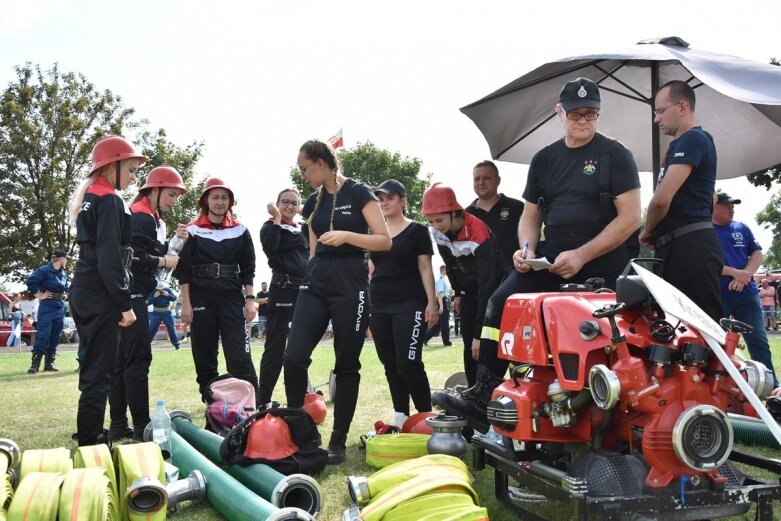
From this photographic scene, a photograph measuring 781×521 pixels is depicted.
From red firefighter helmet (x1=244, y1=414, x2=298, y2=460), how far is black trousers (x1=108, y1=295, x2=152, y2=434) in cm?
202

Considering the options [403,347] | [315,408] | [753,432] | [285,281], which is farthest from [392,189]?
[753,432]

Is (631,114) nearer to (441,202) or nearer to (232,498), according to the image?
(441,202)

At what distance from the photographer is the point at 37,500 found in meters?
3.02

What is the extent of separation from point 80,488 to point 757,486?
9.49ft

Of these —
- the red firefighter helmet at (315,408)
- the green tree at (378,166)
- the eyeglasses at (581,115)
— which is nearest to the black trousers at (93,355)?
the red firefighter helmet at (315,408)

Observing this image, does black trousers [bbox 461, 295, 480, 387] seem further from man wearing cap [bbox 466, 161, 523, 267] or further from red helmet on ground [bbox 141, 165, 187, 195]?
red helmet on ground [bbox 141, 165, 187, 195]

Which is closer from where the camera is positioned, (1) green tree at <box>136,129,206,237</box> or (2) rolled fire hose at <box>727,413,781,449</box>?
(2) rolled fire hose at <box>727,413,781,449</box>

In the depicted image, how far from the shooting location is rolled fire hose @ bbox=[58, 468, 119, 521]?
299cm

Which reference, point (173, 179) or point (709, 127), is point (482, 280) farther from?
point (709, 127)

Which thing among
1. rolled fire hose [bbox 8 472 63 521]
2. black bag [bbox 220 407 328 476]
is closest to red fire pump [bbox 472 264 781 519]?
black bag [bbox 220 407 328 476]

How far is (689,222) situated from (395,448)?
235cm

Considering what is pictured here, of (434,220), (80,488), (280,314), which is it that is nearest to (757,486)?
(80,488)

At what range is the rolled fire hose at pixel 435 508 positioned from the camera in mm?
2953

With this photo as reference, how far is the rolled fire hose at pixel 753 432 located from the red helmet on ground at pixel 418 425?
220 cm
